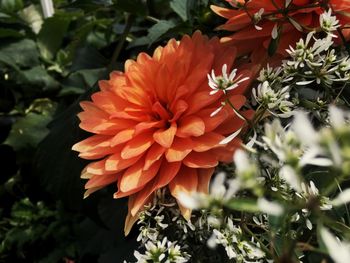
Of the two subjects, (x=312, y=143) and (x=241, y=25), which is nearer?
(x=312, y=143)

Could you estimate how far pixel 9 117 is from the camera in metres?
0.89

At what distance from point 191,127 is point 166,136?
2 cm

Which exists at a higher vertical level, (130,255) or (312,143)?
(312,143)

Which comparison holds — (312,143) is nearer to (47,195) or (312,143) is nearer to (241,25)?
(241,25)

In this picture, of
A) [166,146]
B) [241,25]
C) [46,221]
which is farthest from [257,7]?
[46,221]

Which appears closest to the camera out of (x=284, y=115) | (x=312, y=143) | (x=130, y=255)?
(x=312, y=143)

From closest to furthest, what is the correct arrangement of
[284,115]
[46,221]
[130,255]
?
[284,115]
[130,255]
[46,221]

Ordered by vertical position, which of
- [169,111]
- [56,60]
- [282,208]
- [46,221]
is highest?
[282,208]

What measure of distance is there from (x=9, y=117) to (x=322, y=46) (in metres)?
0.60

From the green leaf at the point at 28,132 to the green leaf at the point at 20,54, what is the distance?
81 millimetres

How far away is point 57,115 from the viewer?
793mm

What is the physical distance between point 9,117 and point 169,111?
18.7 inches

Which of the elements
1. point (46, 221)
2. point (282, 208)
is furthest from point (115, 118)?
point (46, 221)

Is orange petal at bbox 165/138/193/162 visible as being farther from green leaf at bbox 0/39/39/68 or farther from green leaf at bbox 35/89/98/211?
green leaf at bbox 0/39/39/68
